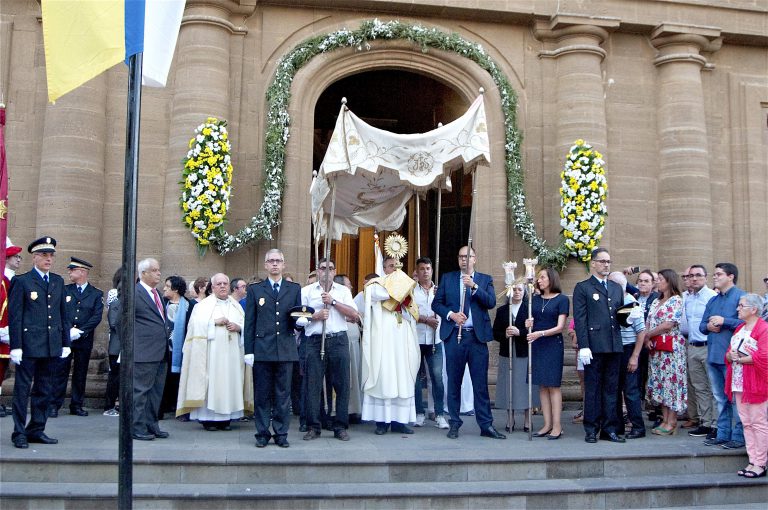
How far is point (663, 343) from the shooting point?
9070 millimetres

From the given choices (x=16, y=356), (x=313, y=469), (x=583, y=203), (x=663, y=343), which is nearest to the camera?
(x=313, y=469)

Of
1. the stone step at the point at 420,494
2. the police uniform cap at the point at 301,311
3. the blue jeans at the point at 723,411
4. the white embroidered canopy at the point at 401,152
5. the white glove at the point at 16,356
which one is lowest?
the stone step at the point at 420,494

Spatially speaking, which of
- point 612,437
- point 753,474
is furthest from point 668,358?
point 753,474

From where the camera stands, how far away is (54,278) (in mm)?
Answer: 8094

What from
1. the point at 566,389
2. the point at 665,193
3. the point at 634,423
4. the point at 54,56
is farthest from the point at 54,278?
the point at 665,193

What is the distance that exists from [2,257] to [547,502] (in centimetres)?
507

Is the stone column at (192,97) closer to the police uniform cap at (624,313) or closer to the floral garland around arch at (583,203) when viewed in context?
the floral garland around arch at (583,203)

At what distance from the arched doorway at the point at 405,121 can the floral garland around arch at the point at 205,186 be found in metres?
4.91

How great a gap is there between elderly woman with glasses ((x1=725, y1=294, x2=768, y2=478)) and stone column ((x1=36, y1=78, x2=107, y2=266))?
8.78 meters

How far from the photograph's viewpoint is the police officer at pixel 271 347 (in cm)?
793

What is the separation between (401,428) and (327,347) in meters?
1.33

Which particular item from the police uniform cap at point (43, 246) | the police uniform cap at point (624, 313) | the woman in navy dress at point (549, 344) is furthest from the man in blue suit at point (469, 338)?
the police uniform cap at point (43, 246)

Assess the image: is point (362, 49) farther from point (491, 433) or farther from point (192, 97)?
point (491, 433)

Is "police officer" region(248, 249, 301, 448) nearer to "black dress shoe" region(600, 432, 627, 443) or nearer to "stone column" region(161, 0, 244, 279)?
"black dress shoe" region(600, 432, 627, 443)
